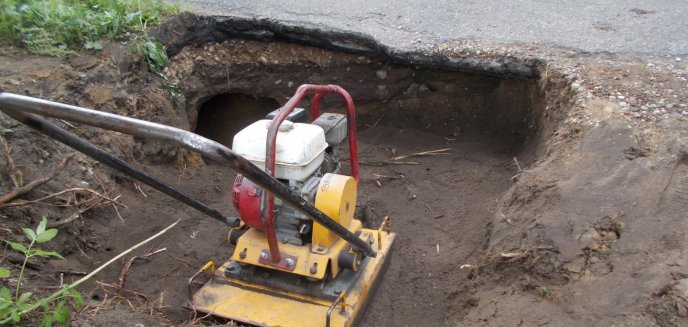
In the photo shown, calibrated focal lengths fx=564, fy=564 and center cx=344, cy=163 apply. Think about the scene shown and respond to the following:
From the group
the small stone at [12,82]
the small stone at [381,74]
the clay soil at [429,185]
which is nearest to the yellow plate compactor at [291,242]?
the clay soil at [429,185]

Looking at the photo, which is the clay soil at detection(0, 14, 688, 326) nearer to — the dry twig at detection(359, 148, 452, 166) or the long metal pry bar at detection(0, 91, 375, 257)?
the dry twig at detection(359, 148, 452, 166)

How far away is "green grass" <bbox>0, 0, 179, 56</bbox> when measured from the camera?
434 cm

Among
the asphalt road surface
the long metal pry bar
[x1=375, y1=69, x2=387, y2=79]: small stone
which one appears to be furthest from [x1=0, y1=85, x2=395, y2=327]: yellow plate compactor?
the asphalt road surface

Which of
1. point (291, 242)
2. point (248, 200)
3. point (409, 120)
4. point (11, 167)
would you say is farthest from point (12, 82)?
point (409, 120)

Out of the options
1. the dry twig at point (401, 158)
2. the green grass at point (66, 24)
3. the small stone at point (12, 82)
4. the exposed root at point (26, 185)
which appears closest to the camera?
the exposed root at point (26, 185)

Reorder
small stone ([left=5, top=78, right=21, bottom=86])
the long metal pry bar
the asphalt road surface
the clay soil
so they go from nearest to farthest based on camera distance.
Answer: the long metal pry bar → the clay soil → small stone ([left=5, top=78, right=21, bottom=86]) → the asphalt road surface

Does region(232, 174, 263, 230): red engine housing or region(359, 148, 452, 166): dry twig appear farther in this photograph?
region(359, 148, 452, 166): dry twig

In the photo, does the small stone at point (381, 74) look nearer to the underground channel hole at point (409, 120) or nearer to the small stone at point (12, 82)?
the underground channel hole at point (409, 120)

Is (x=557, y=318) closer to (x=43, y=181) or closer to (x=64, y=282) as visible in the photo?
(x=64, y=282)

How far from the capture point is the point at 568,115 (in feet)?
13.4

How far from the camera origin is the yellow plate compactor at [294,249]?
3.13 m

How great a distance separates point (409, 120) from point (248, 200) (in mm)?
3028

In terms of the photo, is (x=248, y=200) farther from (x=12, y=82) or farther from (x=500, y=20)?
(x=500, y=20)

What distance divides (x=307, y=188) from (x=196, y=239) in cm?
135
